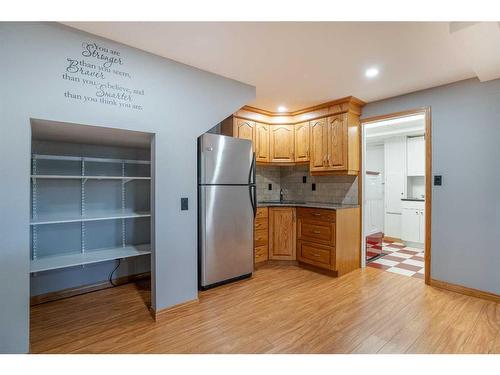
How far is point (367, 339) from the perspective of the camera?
6.16 ft

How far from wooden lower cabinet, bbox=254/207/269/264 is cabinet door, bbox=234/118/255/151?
38.5 inches

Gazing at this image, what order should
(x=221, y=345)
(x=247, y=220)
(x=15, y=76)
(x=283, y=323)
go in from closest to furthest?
(x=15, y=76) → (x=221, y=345) → (x=283, y=323) → (x=247, y=220)

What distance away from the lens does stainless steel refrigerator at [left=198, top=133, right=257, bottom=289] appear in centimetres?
269

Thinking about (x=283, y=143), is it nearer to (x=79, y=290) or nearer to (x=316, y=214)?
(x=316, y=214)

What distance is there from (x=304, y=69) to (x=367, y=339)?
2431 mm

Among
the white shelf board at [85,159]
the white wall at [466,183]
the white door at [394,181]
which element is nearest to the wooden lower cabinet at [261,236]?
the white shelf board at [85,159]

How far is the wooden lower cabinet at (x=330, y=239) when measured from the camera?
319 centimetres

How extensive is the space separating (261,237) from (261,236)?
1 cm

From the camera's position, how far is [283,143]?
400 centimetres

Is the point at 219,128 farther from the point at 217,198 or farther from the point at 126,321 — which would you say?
the point at 126,321

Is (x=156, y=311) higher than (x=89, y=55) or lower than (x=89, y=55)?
lower

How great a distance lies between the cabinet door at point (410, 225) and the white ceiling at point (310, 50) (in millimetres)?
2694
